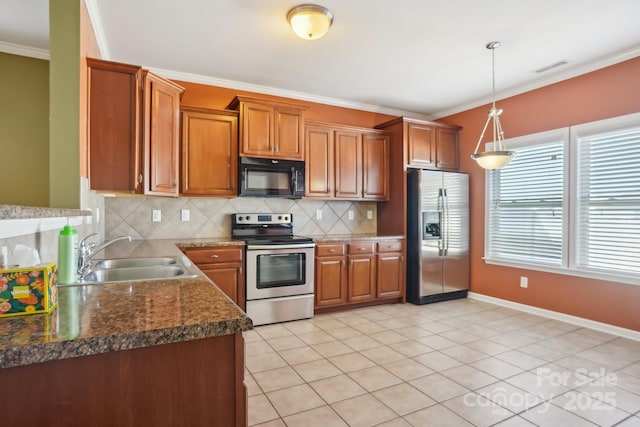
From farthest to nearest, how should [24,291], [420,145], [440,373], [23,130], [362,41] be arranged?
[420,145]
[23,130]
[362,41]
[440,373]
[24,291]

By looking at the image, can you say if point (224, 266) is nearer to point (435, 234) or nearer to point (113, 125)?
point (113, 125)

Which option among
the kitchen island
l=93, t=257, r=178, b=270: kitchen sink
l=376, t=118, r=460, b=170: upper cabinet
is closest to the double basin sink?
l=93, t=257, r=178, b=270: kitchen sink

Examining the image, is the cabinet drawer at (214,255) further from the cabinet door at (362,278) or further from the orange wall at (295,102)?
the orange wall at (295,102)

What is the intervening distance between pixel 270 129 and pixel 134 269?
213 centimetres

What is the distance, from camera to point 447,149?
460 centimetres

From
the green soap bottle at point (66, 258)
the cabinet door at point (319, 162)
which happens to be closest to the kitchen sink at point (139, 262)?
the green soap bottle at point (66, 258)

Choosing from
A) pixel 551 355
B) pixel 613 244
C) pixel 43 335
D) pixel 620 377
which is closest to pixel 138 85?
pixel 43 335

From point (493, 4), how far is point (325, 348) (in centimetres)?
286

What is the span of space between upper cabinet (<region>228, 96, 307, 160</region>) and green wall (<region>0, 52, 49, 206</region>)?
1707 mm

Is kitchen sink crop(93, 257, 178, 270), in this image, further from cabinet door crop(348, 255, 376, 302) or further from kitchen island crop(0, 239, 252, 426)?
cabinet door crop(348, 255, 376, 302)

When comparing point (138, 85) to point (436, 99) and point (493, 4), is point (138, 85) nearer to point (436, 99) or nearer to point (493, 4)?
point (493, 4)

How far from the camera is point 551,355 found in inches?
107

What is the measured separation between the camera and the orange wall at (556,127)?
310 cm

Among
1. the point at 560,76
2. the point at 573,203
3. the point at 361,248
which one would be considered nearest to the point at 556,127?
the point at 560,76
